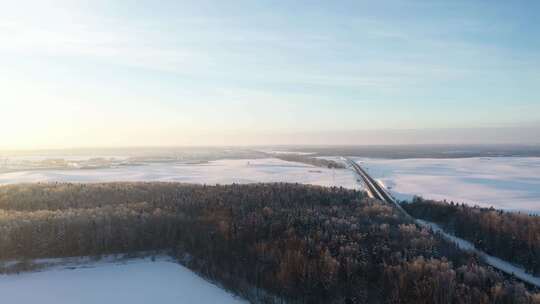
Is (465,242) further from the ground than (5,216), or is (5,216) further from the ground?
(5,216)

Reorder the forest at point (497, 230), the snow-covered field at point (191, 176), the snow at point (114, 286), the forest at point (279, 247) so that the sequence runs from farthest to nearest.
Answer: the snow-covered field at point (191, 176) → the forest at point (497, 230) → the snow at point (114, 286) → the forest at point (279, 247)

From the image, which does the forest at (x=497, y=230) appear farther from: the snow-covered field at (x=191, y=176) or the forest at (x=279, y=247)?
the snow-covered field at (x=191, y=176)

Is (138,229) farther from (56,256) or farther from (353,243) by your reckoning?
(353,243)

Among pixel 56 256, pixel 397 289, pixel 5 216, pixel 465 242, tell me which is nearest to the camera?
pixel 397 289

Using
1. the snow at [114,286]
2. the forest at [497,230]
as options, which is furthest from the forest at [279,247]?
the forest at [497,230]

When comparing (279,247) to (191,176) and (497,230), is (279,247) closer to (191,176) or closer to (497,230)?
(497,230)

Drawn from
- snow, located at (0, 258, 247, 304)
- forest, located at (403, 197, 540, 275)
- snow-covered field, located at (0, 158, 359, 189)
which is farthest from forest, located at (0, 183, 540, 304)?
snow-covered field, located at (0, 158, 359, 189)

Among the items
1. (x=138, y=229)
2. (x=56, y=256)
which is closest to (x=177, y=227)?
(x=138, y=229)
